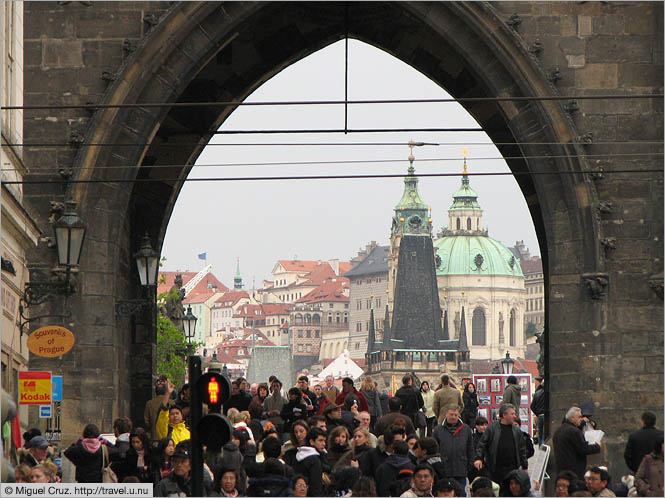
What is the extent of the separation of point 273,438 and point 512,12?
10.7 metres

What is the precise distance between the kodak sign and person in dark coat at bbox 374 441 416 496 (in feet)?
15.2

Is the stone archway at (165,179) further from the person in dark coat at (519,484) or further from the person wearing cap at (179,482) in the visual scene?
the person in dark coat at (519,484)

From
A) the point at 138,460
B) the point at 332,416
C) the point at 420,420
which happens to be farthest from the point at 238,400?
the point at 138,460

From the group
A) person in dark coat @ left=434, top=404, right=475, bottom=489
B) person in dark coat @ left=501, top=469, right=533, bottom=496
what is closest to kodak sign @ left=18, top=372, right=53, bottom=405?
person in dark coat @ left=434, top=404, right=475, bottom=489

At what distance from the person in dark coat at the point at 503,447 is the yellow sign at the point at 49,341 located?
16.5 ft

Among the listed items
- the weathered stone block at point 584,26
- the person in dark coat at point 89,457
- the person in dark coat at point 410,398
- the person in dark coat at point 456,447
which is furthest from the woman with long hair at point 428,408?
the person in dark coat at point 89,457

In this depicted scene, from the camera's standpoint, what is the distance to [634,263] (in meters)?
24.8

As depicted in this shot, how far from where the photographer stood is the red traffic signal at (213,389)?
1265 centimetres

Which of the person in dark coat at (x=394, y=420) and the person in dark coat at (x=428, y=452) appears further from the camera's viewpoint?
the person in dark coat at (x=394, y=420)

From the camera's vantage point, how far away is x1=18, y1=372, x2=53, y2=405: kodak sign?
19.1 metres

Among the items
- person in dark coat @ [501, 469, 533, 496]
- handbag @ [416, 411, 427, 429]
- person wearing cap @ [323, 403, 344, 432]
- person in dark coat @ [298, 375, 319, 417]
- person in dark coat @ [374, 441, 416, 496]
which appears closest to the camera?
person in dark coat @ [501, 469, 533, 496]

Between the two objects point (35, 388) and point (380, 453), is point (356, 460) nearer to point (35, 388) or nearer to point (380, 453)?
point (380, 453)

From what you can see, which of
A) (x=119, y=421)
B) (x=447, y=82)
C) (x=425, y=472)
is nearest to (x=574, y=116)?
(x=447, y=82)

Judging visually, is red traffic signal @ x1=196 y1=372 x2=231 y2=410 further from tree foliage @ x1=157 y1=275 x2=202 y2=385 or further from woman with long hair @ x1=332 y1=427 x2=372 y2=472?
tree foliage @ x1=157 y1=275 x2=202 y2=385
